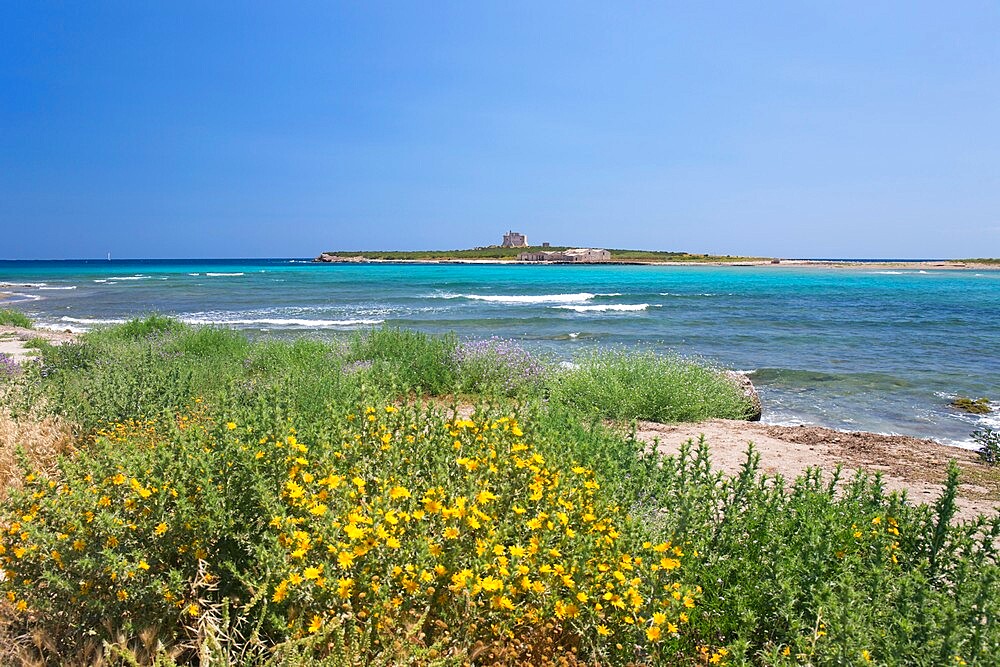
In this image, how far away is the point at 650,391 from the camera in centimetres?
966

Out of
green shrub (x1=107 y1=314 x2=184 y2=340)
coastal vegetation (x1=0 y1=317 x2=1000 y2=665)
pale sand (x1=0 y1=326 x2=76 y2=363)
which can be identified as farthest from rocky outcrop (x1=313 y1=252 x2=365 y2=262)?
coastal vegetation (x1=0 y1=317 x2=1000 y2=665)

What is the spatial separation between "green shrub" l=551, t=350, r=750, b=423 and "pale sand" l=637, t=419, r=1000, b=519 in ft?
1.28

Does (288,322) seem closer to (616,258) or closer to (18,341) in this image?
(18,341)

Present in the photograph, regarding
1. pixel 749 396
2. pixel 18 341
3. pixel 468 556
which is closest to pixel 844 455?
pixel 749 396

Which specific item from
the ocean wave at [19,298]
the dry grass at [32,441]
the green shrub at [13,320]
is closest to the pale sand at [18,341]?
the green shrub at [13,320]

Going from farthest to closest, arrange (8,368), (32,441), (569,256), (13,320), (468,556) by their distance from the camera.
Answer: (569,256) < (13,320) < (8,368) < (32,441) < (468,556)

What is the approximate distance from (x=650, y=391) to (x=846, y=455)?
284 cm

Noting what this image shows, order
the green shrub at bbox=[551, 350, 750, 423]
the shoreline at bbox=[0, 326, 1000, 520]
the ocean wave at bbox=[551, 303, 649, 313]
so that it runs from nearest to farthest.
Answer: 1. the shoreline at bbox=[0, 326, 1000, 520]
2. the green shrub at bbox=[551, 350, 750, 423]
3. the ocean wave at bbox=[551, 303, 649, 313]

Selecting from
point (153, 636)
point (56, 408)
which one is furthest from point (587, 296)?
point (153, 636)

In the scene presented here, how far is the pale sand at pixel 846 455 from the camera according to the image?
6.29m

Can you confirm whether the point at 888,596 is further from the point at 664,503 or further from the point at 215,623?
the point at 215,623

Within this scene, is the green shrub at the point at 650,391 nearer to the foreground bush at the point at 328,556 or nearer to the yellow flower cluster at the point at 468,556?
the yellow flower cluster at the point at 468,556

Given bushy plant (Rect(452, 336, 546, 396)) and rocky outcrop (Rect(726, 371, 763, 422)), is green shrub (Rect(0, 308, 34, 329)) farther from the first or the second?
rocky outcrop (Rect(726, 371, 763, 422))

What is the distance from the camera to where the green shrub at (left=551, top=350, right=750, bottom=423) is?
30.5 feet
